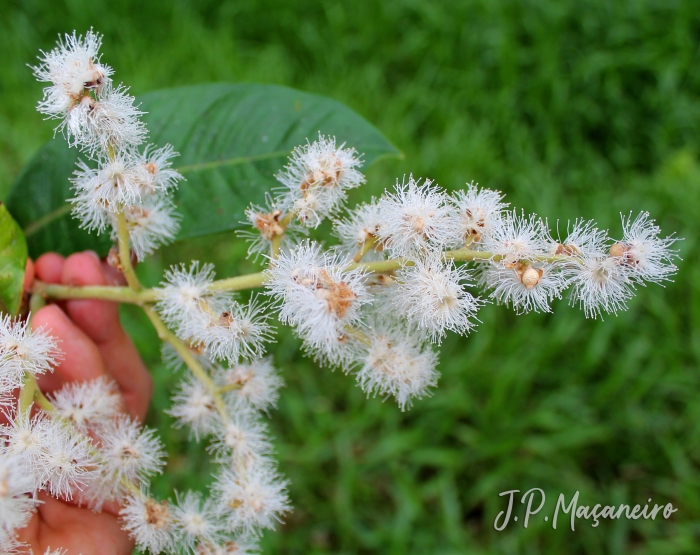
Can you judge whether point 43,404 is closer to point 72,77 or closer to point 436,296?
point 72,77

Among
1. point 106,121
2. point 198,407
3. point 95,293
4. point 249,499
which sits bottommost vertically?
point 249,499

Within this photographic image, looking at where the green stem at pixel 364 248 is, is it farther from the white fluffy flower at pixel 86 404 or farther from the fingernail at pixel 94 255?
the fingernail at pixel 94 255

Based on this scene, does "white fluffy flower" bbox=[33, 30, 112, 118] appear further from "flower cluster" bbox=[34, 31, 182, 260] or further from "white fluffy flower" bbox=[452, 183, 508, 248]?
"white fluffy flower" bbox=[452, 183, 508, 248]

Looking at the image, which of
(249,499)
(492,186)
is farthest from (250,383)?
(492,186)

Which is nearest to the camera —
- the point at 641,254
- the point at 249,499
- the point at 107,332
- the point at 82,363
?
the point at 641,254

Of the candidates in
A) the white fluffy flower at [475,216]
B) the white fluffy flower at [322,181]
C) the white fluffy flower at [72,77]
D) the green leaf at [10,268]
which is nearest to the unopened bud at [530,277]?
the white fluffy flower at [475,216]
